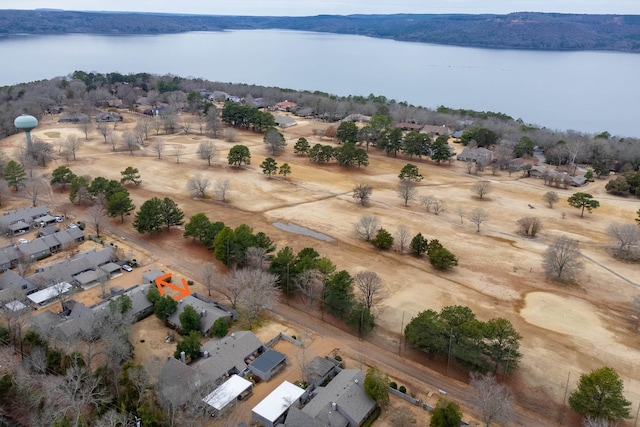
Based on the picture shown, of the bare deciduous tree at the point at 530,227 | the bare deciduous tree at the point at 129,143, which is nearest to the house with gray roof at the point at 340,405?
the bare deciduous tree at the point at 530,227

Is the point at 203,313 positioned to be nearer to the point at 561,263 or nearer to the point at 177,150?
the point at 561,263

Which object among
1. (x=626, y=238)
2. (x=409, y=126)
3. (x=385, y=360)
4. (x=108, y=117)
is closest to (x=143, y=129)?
(x=108, y=117)

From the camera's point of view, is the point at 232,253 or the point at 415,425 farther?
the point at 232,253

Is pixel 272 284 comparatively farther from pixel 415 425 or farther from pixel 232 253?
pixel 415 425

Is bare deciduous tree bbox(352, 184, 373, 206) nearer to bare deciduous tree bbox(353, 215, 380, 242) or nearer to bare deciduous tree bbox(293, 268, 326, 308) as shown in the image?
bare deciduous tree bbox(353, 215, 380, 242)

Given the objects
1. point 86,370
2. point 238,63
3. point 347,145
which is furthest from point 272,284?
point 238,63

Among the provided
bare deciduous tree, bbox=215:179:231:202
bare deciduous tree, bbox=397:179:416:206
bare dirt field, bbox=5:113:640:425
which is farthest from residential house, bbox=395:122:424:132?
bare deciduous tree, bbox=215:179:231:202
